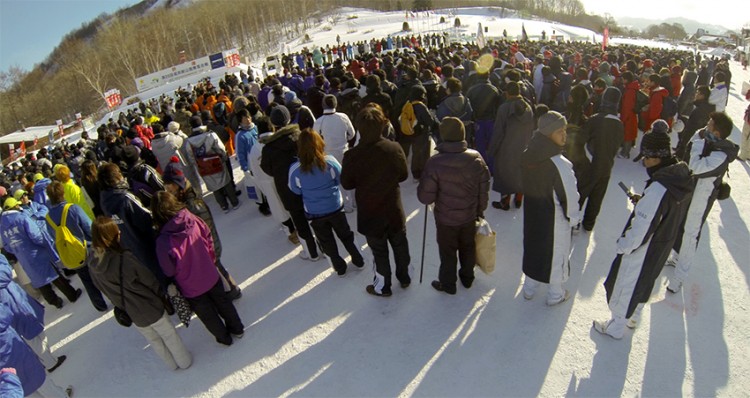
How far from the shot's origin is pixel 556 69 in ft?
24.9

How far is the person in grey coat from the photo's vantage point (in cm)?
435

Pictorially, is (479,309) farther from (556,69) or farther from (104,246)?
(556,69)

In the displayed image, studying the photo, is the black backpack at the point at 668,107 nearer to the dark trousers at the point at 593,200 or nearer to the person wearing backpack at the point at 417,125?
the dark trousers at the point at 593,200

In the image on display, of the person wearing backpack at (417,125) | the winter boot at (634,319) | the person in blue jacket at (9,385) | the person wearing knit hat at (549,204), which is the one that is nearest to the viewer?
the person in blue jacket at (9,385)

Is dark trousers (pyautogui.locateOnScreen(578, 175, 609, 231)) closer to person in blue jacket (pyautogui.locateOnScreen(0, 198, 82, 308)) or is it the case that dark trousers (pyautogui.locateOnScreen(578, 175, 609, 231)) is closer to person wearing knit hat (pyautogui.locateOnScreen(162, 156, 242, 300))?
person wearing knit hat (pyautogui.locateOnScreen(162, 156, 242, 300))

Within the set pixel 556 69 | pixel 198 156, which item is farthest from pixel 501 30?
pixel 198 156

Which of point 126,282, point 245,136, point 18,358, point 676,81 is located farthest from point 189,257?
point 676,81

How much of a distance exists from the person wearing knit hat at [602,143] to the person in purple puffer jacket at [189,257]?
13.4 feet

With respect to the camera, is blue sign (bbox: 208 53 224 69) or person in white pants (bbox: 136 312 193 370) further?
blue sign (bbox: 208 53 224 69)

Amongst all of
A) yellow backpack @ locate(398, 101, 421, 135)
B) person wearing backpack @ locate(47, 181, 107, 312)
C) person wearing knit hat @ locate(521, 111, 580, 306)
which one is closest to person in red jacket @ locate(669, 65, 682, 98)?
yellow backpack @ locate(398, 101, 421, 135)

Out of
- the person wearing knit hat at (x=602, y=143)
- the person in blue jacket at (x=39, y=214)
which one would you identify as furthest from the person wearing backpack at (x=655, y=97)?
the person in blue jacket at (x=39, y=214)

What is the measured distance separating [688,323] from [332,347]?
10.2 feet

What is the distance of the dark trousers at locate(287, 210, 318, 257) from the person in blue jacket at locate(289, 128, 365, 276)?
507 millimetres

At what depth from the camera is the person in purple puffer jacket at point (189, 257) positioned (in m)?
2.83
